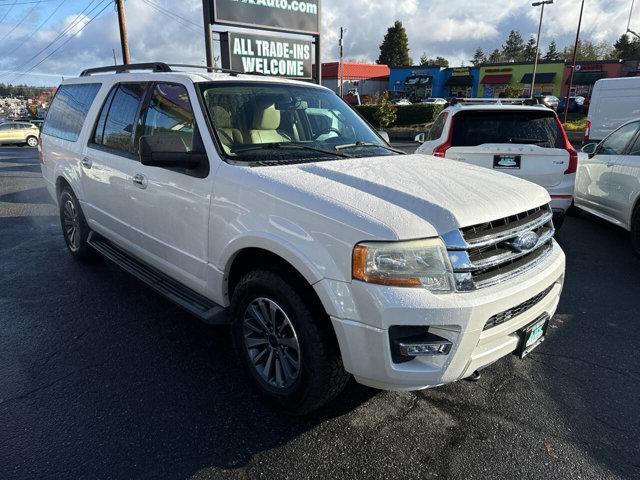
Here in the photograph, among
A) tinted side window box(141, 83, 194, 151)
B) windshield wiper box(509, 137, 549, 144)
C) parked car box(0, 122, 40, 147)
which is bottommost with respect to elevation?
parked car box(0, 122, 40, 147)

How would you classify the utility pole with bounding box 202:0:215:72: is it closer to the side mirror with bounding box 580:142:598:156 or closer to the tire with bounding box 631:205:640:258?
the side mirror with bounding box 580:142:598:156

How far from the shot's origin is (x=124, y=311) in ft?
13.4

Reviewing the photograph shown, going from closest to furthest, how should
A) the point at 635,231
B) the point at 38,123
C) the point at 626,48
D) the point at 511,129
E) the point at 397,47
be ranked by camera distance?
the point at 635,231
the point at 511,129
the point at 38,123
the point at 626,48
the point at 397,47

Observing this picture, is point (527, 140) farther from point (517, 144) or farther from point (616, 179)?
point (616, 179)

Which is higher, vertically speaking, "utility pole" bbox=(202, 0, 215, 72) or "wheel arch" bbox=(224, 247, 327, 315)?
"utility pole" bbox=(202, 0, 215, 72)

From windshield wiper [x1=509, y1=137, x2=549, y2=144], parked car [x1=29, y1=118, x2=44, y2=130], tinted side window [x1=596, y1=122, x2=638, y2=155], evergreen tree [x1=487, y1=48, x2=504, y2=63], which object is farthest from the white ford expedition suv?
evergreen tree [x1=487, y1=48, x2=504, y2=63]

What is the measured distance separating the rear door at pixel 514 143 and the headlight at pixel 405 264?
13.0 feet

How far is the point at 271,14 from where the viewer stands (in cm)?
938

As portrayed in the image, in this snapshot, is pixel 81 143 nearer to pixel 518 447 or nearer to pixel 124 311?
pixel 124 311

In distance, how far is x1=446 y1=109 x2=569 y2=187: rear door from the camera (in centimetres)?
557

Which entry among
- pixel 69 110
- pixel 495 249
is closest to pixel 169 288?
pixel 495 249

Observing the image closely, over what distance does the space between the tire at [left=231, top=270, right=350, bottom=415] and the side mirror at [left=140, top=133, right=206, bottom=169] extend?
823 millimetres

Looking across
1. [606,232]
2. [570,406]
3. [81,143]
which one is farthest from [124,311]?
[606,232]

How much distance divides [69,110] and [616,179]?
6697 millimetres
